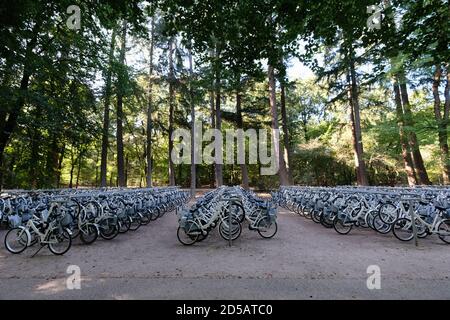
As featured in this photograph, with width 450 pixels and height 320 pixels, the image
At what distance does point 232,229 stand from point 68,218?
11.8ft

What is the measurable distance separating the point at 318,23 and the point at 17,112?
1158cm

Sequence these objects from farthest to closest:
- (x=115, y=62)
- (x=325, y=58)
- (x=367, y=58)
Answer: (x=325, y=58), (x=367, y=58), (x=115, y=62)

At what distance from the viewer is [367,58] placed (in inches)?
729

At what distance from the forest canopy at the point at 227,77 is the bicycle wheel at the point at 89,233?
4267 mm

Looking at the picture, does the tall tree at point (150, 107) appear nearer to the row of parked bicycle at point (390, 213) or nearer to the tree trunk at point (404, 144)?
the row of parked bicycle at point (390, 213)

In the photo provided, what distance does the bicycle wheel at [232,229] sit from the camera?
278 inches

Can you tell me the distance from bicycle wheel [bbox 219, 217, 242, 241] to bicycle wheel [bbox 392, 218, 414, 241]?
3719 mm

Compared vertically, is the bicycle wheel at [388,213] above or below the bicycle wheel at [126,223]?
above

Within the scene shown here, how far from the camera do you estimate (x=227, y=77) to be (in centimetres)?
689

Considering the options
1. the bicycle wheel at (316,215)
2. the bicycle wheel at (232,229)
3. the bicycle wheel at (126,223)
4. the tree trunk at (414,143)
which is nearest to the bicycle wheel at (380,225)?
the bicycle wheel at (316,215)

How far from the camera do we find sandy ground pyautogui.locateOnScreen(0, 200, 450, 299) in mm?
3889

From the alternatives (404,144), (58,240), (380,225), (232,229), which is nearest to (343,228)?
(380,225)
